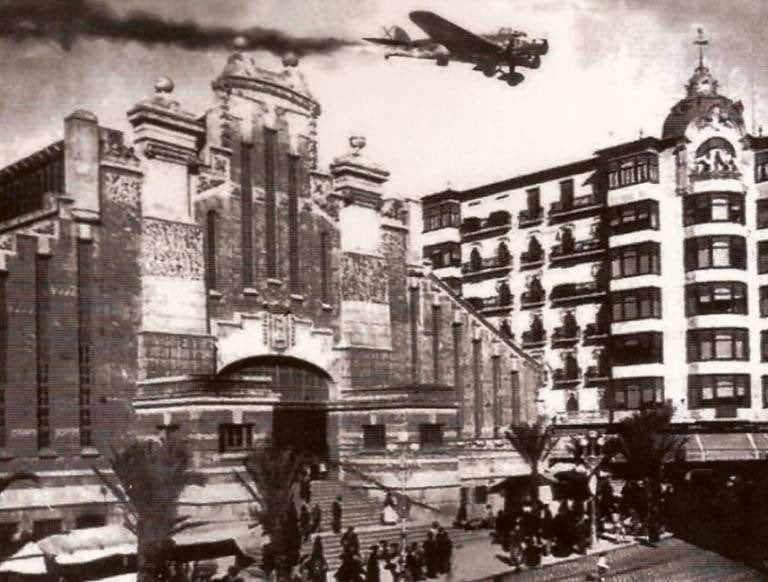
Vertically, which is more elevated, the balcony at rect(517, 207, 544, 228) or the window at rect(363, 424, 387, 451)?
the balcony at rect(517, 207, 544, 228)

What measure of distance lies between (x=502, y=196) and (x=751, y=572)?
84.6 ft

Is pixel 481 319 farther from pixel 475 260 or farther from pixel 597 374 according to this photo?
pixel 475 260

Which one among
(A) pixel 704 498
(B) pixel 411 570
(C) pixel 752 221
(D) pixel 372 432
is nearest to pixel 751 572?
(A) pixel 704 498

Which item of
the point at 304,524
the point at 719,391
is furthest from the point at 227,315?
the point at 719,391

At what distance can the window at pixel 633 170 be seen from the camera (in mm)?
41031

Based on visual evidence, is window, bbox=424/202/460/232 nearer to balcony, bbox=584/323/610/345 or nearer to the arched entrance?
balcony, bbox=584/323/610/345

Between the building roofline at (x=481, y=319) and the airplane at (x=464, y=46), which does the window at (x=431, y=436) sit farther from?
the airplane at (x=464, y=46)

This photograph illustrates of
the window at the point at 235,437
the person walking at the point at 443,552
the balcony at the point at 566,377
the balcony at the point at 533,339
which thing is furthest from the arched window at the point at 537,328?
the person walking at the point at 443,552

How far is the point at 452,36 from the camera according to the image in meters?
20.3

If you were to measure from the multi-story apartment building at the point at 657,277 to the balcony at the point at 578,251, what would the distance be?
0.16 ft

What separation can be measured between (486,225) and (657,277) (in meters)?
9.59

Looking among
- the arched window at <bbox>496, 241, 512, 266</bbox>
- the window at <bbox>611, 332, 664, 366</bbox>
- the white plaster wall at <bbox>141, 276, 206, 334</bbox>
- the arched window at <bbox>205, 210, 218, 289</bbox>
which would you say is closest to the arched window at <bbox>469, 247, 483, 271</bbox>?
the arched window at <bbox>496, 241, 512, 266</bbox>

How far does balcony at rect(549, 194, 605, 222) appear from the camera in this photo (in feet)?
143

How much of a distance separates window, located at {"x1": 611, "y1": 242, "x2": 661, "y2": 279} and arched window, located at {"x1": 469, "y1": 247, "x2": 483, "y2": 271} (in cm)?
752
